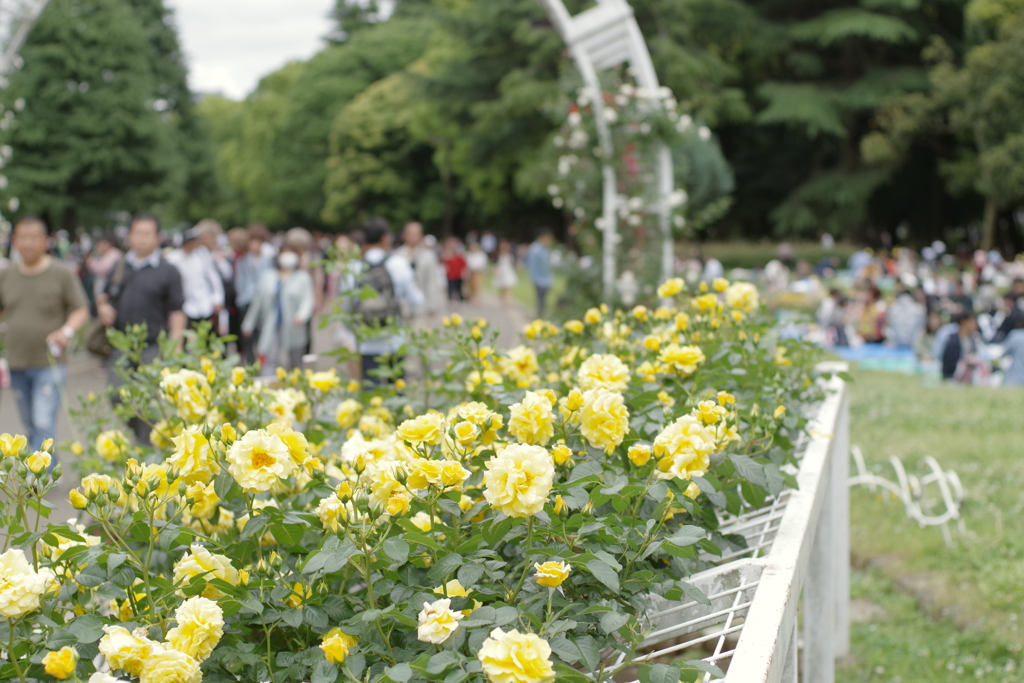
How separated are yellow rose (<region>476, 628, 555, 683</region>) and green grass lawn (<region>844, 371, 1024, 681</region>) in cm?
320

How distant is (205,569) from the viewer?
1.89 m

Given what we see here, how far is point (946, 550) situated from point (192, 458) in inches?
180

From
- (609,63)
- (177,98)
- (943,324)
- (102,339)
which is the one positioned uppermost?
(177,98)

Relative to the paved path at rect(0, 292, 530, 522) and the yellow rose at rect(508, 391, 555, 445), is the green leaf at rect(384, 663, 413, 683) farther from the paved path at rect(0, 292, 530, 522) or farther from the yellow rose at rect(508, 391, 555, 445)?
the paved path at rect(0, 292, 530, 522)

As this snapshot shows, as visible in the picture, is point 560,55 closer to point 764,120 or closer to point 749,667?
point 764,120

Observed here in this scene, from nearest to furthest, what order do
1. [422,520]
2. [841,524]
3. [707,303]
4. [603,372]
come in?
1. [422,520]
2. [603,372]
3. [707,303]
4. [841,524]

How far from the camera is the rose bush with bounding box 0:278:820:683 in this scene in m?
1.58

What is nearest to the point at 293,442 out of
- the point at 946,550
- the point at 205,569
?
the point at 205,569

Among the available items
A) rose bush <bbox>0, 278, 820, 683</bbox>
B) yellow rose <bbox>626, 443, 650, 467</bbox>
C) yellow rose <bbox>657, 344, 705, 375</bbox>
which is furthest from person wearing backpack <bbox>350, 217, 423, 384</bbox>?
yellow rose <bbox>626, 443, 650, 467</bbox>

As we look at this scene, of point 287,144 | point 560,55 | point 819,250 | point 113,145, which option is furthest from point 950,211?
point 287,144

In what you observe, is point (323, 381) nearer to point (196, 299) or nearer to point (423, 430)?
point (423, 430)

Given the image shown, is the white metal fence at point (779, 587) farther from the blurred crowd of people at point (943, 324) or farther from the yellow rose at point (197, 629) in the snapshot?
the blurred crowd of people at point (943, 324)

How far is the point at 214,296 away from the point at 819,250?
2912 cm

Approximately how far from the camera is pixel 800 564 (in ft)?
7.15
